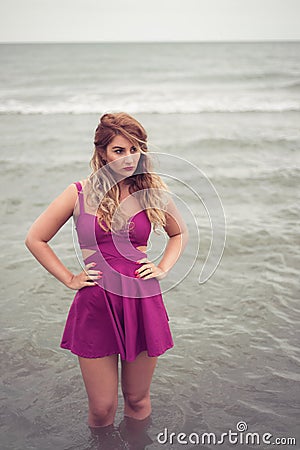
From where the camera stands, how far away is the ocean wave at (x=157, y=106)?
62.7 feet

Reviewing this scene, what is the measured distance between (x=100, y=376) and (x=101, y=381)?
0.03 metres

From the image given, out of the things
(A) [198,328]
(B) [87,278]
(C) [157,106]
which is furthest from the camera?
(C) [157,106]

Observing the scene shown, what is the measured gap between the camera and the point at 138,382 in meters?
3.07

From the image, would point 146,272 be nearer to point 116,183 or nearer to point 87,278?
point 87,278

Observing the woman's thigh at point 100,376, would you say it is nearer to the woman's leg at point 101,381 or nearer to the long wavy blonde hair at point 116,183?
the woman's leg at point 101,381

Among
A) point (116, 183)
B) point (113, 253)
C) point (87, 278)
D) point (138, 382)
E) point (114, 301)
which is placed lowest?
point (138, 382)

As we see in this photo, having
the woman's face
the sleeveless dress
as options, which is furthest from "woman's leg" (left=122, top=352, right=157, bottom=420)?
the woman's face

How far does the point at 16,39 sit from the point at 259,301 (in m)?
41.8

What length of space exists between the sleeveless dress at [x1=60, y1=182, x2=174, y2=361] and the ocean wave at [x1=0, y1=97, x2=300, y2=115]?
16.4 m

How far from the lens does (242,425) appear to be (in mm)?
3555

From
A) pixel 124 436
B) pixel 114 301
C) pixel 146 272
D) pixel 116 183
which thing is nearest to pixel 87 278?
pixel 114 301

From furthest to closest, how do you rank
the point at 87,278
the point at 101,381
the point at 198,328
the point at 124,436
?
the point at 198,328, the point at 124,436, the point at 101,381, the point at 87,278

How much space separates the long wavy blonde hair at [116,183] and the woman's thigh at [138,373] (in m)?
0.69

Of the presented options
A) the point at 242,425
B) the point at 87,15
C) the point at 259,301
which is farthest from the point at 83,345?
the point at 87,15
